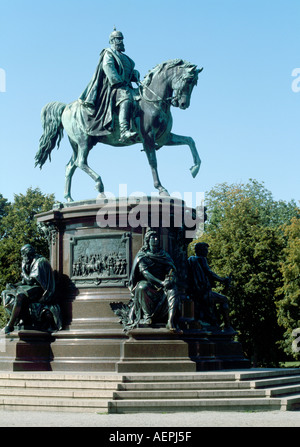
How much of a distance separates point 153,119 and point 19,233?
82.7 feet

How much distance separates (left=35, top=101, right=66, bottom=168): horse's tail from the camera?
19750 mm

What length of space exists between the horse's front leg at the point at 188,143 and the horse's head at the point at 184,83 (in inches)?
49.7

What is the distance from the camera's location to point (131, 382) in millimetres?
13555

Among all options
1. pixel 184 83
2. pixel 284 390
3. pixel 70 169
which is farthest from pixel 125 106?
pixel 284 390

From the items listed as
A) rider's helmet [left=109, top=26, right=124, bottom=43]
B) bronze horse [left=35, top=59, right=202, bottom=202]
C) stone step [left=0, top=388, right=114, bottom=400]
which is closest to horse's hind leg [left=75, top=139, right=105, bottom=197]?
bronze horse [left=35, top=59, right=202, bottom=202]

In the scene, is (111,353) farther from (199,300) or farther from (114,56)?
(114,56)

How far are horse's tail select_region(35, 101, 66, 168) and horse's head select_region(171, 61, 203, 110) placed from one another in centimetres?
345

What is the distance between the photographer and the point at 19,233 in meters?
42.1

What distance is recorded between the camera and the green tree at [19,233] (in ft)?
132

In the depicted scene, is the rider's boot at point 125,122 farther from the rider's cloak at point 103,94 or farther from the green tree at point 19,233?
the green tree at point 19,233

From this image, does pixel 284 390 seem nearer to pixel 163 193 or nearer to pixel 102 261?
pixel 102 261

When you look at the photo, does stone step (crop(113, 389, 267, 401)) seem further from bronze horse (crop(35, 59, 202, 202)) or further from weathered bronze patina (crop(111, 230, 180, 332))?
bronze horse (crop(35, 59, 202, 202))

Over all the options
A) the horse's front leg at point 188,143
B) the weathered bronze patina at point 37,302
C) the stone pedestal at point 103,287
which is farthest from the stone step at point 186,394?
the horse's front leg at point 188,143

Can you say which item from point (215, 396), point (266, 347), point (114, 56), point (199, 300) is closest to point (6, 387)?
point (215, 396)
